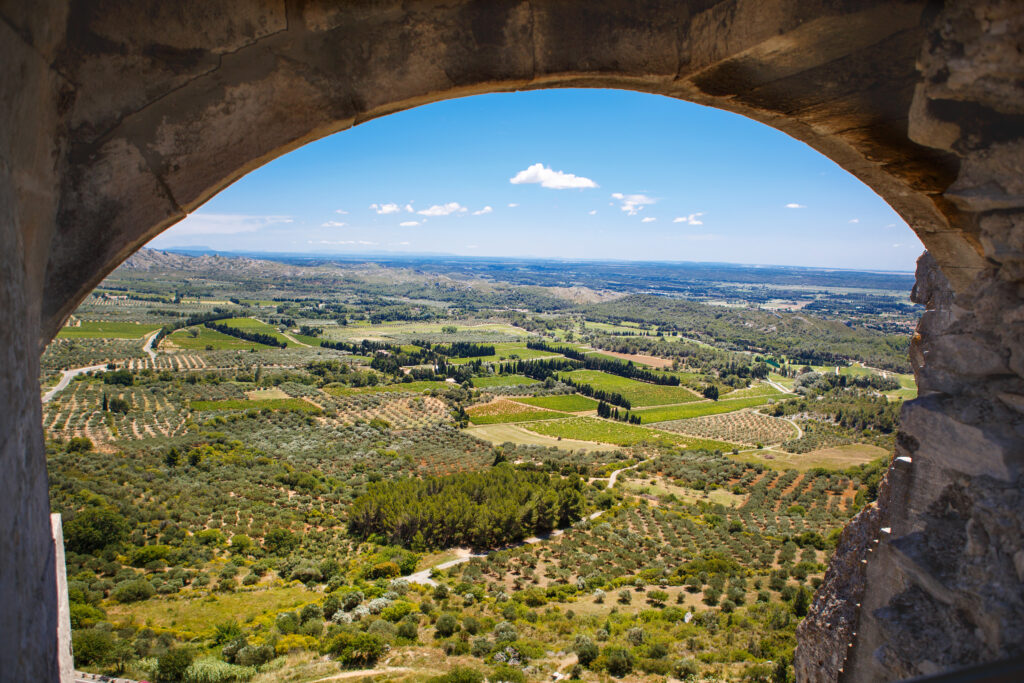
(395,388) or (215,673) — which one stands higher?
(215,673)

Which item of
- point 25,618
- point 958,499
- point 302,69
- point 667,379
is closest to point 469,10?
point 302,69

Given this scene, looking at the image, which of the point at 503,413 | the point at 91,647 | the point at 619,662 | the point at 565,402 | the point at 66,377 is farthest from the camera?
the point at 565,402

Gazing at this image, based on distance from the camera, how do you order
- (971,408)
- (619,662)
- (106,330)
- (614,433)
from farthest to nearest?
1. (106,330)
2. (614,433)
3. (619,662)
4. (971,408)

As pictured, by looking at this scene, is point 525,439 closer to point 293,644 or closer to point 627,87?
point 293,644

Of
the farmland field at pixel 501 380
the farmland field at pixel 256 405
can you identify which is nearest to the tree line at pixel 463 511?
the farmland field at pixel 256 405

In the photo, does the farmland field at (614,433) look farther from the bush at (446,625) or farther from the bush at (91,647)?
the bush at (91,647)

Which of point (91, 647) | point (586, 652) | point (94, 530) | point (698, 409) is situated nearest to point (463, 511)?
point (586, 652)

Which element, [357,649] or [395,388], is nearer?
[357,649]
